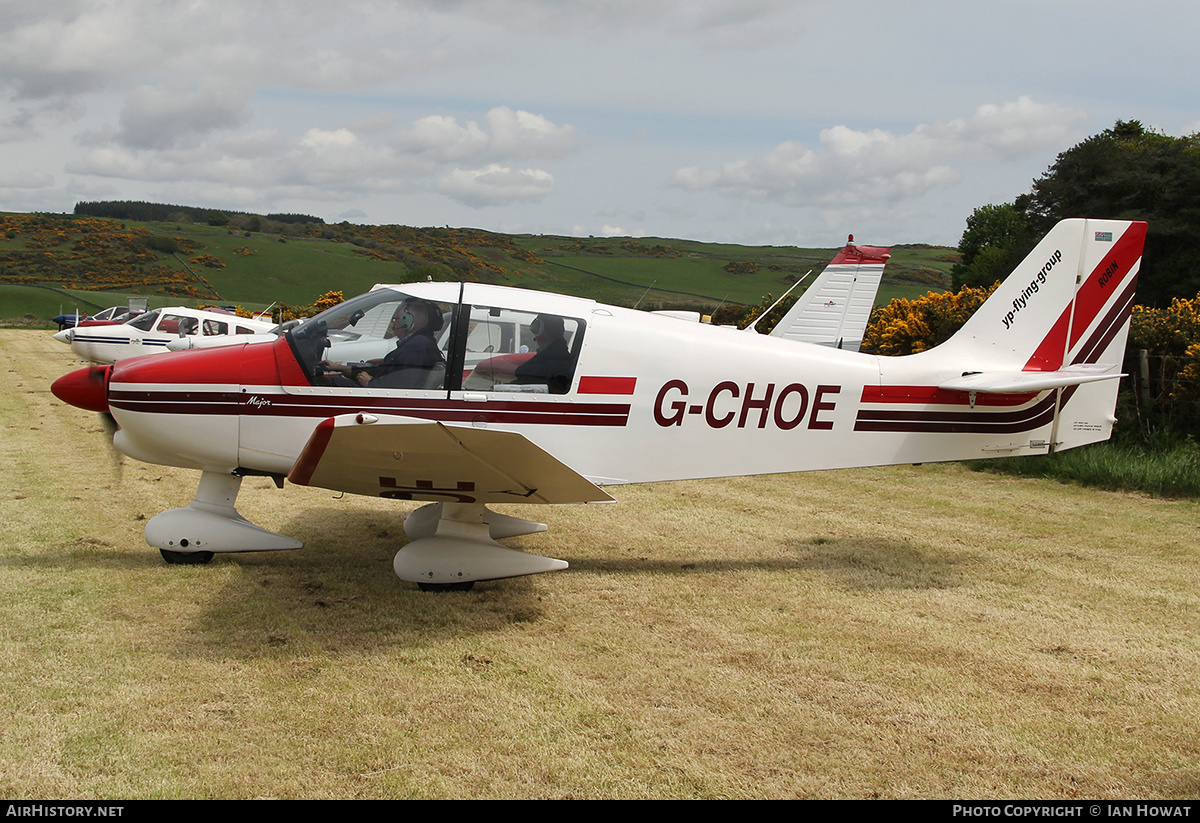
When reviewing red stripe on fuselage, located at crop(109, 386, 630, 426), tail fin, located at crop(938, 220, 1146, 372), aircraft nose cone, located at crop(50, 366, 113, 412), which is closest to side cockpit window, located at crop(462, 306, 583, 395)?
red stripe on fuselage, located at crop(109, 386, 630, 426)

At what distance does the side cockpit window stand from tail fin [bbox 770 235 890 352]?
30.1 feet

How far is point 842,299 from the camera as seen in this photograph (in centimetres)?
1399

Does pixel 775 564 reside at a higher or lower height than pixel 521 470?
lower

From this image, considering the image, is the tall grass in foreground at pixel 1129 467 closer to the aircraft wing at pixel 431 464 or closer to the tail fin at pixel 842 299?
the tail fin at pixel 842 299

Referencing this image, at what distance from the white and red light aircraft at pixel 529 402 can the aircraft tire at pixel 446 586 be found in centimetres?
2

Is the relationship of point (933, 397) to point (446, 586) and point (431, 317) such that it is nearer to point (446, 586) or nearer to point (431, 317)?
point (431, 317)

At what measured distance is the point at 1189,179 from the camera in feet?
102

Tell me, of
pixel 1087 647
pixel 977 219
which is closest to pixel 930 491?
pixel 1087 647

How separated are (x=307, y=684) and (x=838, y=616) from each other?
307 cm

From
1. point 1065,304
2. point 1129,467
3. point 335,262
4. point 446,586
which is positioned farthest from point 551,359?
point 335,262

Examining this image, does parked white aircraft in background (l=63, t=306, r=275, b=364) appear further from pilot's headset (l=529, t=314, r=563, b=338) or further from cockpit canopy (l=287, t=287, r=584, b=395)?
pilot's headset (l=529, t=314, r=563, b=338)

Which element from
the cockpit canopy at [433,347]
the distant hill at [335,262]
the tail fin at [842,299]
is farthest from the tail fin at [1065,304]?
the distant hill at [335,262]

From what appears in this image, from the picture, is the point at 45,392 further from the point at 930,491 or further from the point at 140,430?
the point at 930,491
